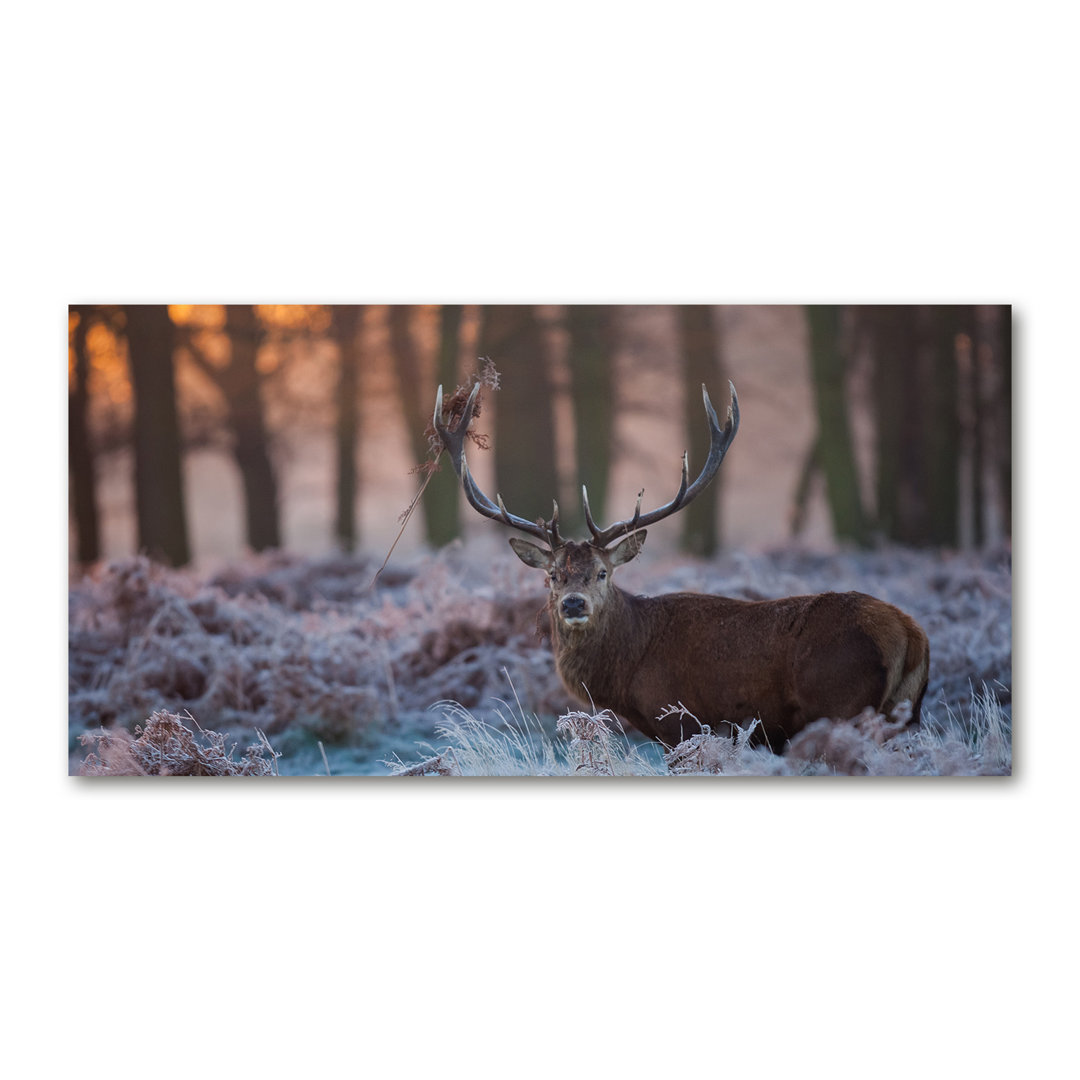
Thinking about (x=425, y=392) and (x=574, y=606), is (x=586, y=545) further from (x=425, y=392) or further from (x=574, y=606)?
(x=425, y=392)

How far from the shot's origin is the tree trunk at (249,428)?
464 cm

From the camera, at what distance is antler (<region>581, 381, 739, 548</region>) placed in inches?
171

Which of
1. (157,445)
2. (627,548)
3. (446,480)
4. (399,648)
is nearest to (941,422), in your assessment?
(627,548)

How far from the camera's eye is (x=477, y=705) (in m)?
4.61

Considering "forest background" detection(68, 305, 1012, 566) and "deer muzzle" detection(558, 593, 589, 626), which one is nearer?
"deer muzzle" detection(558, 593, 589, 626)

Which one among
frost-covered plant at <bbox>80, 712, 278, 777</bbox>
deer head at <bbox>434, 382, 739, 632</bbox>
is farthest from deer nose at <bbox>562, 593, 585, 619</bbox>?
frost-covered plant at <bbox>80, 712, 278, 777</bbox>

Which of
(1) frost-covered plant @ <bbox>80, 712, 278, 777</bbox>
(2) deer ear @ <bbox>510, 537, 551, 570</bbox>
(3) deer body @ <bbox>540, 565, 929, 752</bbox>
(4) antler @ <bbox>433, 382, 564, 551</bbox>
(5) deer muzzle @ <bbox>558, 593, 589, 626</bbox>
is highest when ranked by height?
(4) antler @ <bbox>433, 382, 564, 551</bbox>

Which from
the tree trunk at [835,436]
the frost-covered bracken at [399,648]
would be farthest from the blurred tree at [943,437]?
the tree trunk at [835,436]

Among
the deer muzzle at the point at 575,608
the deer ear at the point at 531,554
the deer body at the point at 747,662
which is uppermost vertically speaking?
the deer ear at the point at 531,554

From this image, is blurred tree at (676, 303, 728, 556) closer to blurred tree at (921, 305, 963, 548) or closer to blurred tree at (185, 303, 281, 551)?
blurred tree at (921, 305, 963, 548)

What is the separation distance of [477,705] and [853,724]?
147cm

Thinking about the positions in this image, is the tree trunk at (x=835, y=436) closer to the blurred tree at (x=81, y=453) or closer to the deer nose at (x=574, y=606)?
the deer nose at (x=574, y=606)

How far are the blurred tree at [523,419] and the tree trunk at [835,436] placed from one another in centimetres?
108

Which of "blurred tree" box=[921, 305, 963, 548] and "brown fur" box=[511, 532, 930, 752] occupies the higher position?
"blurred tree" box=[921, 305, 963, 548]
